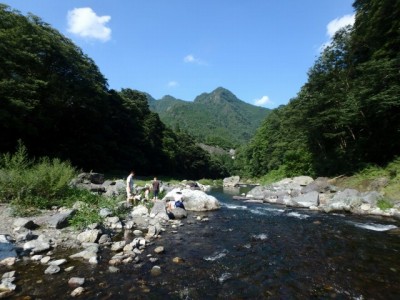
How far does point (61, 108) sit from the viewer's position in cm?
4334

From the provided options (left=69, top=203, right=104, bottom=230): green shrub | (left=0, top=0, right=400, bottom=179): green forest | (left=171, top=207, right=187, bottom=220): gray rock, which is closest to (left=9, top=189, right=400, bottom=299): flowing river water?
Result: (left=171, top=207, right=187, bottom=220): gray rock

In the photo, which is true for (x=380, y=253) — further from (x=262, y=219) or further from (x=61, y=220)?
(x=61, y=220)

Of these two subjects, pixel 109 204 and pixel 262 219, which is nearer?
pixel 109 204

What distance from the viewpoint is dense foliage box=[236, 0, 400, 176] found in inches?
918

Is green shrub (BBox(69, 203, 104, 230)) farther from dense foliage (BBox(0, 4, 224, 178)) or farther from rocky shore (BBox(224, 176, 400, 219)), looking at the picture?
dense foliage (BBox(0, 4, 224, 178))

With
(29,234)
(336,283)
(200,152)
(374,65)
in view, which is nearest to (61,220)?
(29,234)

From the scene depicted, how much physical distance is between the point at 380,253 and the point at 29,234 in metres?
11.9

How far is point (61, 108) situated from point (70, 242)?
38143mm

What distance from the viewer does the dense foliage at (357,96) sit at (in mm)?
23308

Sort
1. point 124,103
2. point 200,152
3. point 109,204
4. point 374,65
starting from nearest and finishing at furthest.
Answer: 1. point 109,204
2. point 374,65
3. point 124,103
4. point 200,152

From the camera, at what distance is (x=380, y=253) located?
32.8 ft

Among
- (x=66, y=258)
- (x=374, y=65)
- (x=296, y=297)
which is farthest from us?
(x=374, y=65)

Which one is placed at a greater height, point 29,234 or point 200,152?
point 200,152

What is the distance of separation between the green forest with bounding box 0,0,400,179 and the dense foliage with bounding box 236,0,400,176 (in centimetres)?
9
